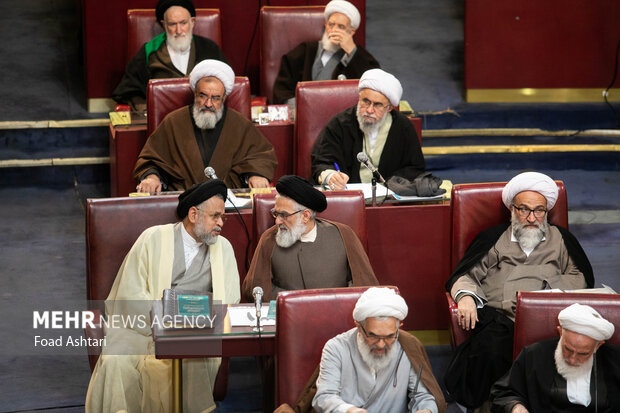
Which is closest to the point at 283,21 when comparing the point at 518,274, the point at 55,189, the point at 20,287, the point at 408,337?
the point at 55,189

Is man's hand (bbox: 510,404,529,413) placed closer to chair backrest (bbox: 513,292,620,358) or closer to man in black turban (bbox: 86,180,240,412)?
chair backrest (bbox: 513,292,620,358)

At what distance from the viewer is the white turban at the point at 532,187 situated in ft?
15.6

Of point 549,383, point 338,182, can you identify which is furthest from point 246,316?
point 338,182

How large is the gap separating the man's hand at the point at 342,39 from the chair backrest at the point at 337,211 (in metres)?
2.20

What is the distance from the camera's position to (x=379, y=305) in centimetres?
376

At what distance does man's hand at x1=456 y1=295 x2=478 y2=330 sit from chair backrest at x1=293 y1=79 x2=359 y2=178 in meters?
1.67

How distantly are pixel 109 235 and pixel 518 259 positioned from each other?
1.81m

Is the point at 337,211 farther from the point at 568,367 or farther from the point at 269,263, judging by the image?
the point at 568,367

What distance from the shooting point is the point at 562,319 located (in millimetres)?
3898

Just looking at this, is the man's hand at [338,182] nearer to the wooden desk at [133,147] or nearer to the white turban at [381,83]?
the white turban at [381,83]

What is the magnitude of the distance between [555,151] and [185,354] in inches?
166

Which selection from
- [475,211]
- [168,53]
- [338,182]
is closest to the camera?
[475,211]

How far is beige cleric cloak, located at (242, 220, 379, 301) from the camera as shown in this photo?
4.62 m

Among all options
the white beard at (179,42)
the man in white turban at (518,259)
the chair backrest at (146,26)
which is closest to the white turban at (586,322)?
the man in white turban at (518,259)
